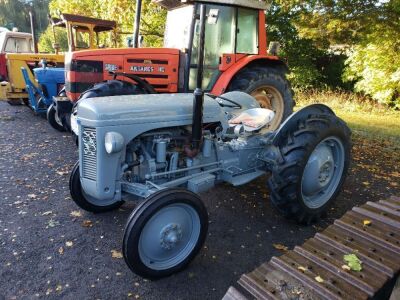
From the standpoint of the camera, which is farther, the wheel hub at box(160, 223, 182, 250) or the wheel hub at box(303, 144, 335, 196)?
the wheel hub at box(303, 144, 335, 196)

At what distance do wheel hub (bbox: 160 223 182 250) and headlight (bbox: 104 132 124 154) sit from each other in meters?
0.68

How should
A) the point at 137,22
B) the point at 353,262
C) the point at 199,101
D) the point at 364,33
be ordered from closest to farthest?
1. the point at 353,262
2. the point at 199,101
3. the point at 137,22
4. the point at 364,33

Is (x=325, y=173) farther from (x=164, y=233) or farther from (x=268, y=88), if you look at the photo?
(x=268, y=88)

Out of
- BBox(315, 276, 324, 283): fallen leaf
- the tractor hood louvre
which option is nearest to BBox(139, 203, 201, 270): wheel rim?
the tractor hood louvre

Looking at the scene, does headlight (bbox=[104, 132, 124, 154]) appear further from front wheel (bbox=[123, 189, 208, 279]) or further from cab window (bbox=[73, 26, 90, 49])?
cab window (bbox=[73, 26, 90, 49])

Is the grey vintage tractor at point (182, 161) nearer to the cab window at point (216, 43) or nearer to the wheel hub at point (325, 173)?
the wheel hub at point (325, 173)

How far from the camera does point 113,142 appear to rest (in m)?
2.51

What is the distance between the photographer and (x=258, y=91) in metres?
5.84

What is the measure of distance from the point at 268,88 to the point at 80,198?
3781 mm

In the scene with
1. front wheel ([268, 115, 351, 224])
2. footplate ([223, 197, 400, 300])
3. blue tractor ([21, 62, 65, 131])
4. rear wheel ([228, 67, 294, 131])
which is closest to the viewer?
footplate ([223, 197, 400, 300])

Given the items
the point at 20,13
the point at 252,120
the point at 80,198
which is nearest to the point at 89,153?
the point at 80,198

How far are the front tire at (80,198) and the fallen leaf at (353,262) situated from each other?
2.35 m

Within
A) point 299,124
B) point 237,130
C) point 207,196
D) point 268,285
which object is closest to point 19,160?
point 207,196

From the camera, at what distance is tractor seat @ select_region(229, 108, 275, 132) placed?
3.52 m
